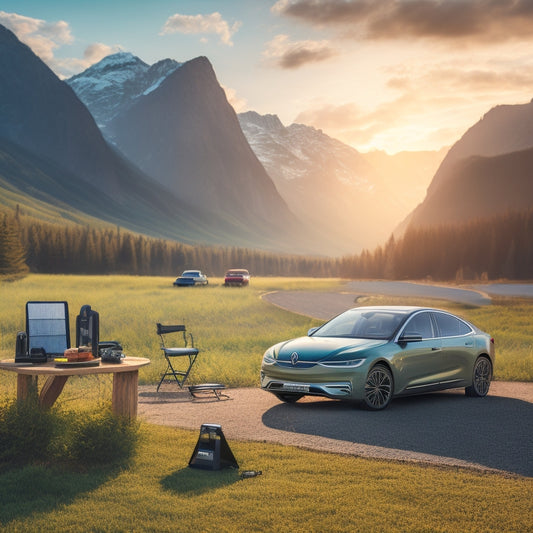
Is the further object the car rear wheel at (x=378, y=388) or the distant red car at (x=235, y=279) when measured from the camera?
the distant red car at (x=235, y=279)

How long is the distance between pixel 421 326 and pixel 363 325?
1142 mm

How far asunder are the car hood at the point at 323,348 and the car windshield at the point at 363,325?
0.44m

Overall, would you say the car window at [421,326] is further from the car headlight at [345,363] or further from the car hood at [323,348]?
the car headlight at [345,363]

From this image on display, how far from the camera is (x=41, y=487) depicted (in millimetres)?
7637

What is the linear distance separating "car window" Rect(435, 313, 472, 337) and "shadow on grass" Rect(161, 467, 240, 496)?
25.1ft

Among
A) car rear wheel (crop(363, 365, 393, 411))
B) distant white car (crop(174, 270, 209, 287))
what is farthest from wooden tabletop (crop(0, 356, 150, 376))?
distant white car (crop(174, 270, 209, 287))

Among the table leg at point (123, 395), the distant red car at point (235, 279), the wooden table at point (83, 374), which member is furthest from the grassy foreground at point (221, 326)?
the distant red car at point (235, 279)

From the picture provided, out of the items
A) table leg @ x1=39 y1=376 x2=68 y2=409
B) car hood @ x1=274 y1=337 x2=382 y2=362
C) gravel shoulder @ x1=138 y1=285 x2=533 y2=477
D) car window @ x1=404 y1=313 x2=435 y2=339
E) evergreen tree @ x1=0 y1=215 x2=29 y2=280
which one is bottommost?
gravel shoulder @ x1=138 y1=285 x2=533 y2=477

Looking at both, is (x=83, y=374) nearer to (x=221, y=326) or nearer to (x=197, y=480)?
(x=197, y=480)

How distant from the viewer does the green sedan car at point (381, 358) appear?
12.8m

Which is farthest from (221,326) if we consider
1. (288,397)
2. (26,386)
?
(26,386)

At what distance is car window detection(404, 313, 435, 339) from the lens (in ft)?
46.6

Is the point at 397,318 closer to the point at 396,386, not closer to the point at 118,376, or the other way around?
the point at 396,386

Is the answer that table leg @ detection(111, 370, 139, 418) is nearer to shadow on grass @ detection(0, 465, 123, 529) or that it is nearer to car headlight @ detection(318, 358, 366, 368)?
shadow on grass @ detection(0, 465, 123, 529)
